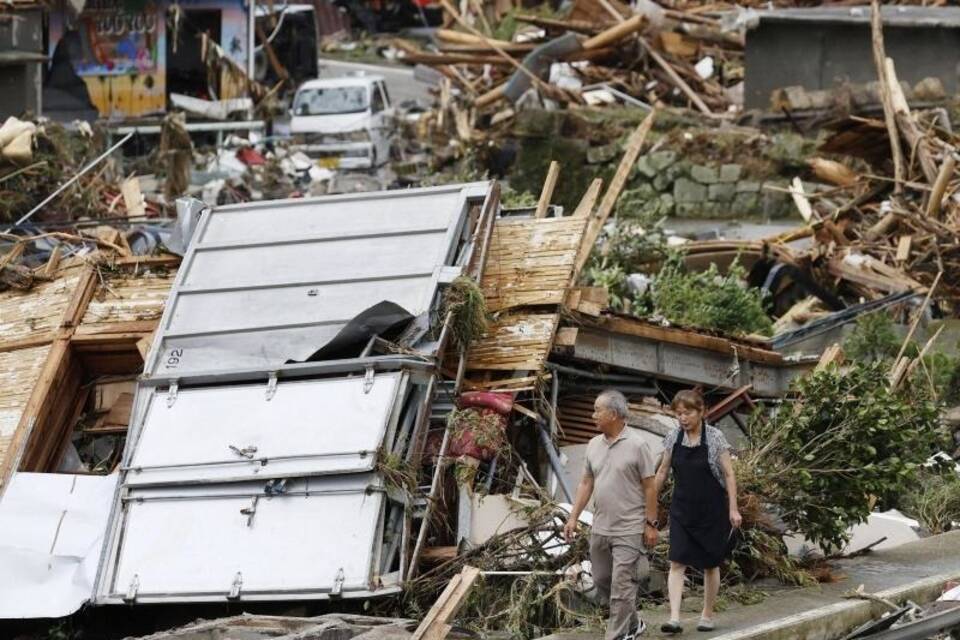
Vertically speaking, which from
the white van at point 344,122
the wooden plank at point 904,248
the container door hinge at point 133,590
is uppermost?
the container door hinge at point 133,590

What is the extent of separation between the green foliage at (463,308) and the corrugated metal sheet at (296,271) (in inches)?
5.3

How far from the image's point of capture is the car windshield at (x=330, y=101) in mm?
32750

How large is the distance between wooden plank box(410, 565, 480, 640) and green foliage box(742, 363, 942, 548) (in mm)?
2459

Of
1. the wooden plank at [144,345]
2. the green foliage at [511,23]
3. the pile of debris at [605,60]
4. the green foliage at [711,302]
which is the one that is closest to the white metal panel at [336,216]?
the wooden plank at [144,345]

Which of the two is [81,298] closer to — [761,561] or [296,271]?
[296,271]

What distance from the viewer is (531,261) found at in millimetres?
13000

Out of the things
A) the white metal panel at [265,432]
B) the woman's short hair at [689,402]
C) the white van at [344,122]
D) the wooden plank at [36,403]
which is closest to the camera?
the woman's short hair at [689,402]

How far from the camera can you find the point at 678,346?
1365 cm

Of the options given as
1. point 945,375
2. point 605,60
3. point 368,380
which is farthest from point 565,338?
point 605,60

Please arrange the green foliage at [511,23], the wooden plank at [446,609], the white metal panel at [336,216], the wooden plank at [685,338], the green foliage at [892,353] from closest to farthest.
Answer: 1. the wooden plank at [446,609]
2. the white metal panel at [336,216]
3. the wooden plank at [685,338]
4. the green foliage at [892,353]
5. the green foliage at [511,23]

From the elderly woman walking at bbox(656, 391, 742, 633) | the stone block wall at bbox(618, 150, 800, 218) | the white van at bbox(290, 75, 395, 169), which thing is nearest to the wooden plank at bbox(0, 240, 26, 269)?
the elderly woman walking at bbox(656, 391, 742, 633)

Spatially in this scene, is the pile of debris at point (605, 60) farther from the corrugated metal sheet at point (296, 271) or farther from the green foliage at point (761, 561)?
the green foliage at point (761, 561)

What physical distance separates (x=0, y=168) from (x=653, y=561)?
31.6 ft

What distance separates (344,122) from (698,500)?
927 inches
